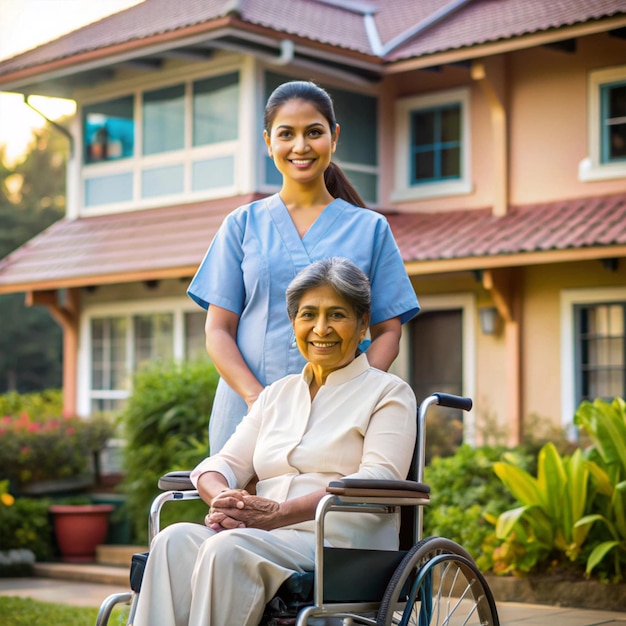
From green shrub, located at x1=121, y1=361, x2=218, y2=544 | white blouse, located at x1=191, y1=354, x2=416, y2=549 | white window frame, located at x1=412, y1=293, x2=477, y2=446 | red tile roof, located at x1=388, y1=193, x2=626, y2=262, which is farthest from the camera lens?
white window frame, located at x1=412, y1=293, x2=477, y2=446

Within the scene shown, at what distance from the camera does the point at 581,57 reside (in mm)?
11203

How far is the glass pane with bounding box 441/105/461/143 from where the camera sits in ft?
40.3

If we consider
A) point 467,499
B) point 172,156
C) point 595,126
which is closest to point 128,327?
Result: point 172,156

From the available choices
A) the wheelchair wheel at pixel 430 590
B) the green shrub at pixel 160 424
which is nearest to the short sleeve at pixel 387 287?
the wheelchair wheel at pixel 430 590

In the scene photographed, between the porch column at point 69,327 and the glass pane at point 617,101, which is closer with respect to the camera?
the glass pane at point 617,101

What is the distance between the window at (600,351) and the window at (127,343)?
407 centimetres

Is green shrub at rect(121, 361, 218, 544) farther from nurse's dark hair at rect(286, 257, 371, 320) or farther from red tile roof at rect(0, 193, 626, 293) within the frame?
nurse's dark hair at rect(286, 257, 371, 320)

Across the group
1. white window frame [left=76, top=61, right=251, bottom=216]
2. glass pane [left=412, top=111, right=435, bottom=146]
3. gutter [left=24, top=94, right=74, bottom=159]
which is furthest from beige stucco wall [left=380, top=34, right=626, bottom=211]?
gutter [left=24, top=94, right=74, bottom=159]

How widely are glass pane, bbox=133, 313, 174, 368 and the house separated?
0.11 ft

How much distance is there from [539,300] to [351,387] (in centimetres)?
800

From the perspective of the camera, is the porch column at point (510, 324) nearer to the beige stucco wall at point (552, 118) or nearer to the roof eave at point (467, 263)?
the roof eave at point (467, 263)

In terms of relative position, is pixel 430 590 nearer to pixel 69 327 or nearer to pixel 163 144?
pixel 163 144

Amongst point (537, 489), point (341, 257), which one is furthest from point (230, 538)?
point (537, 489)

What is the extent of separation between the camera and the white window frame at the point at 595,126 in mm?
10984
